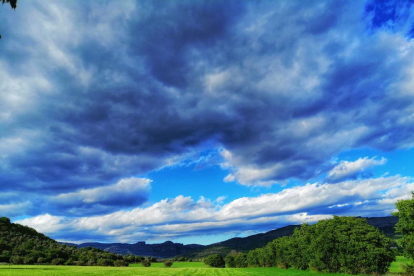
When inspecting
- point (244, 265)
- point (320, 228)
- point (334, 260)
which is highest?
point (320, 228)

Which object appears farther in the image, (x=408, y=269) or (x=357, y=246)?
(x=357, y=246)

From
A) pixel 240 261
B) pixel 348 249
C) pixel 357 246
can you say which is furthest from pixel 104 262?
Answer: pixel 357 246

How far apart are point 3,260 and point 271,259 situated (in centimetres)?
15694

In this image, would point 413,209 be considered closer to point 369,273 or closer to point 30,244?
point 369,273

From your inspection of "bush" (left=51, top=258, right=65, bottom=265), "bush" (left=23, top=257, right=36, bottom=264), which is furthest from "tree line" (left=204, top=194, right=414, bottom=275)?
"bush" (left=23, top=257, right=36, bottom=264)

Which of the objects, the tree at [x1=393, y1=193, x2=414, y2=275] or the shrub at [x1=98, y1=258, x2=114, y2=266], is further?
the shrub at [x1=98, y1=258, x2=114, y2=266]

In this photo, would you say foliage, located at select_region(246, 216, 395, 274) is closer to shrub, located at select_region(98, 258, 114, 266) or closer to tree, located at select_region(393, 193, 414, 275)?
tree, located at select_region(393, 193, 414, 275)

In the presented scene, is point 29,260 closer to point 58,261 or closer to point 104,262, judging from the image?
point 58,261

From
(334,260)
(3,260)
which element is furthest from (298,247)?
(3,260)

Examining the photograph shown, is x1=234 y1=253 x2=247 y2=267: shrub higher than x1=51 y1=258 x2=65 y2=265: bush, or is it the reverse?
x1=51 y1=258 x2=65 y2=265: bush

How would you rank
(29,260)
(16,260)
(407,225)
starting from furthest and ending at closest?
1. (29,260)
2. (16,260)
3. (407,225)

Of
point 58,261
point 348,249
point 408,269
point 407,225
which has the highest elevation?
point 407,225

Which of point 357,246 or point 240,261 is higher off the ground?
point 357,246

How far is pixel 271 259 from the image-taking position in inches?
5871
